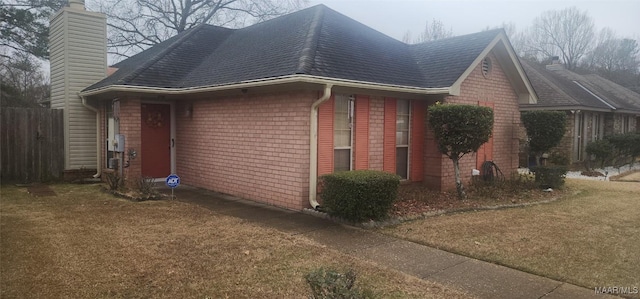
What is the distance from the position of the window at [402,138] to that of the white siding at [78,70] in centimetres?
897

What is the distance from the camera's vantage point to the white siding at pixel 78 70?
41.5 ft

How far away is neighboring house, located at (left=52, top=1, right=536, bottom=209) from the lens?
870cm

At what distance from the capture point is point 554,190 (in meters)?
11.6

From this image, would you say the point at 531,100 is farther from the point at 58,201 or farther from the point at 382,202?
the point at 58,201

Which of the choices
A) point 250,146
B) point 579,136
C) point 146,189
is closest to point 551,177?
point 250,146

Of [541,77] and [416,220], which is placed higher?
[541,77]

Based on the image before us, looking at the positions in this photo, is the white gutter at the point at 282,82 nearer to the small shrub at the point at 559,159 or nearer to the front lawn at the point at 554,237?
the front lawn at the point at 554,237

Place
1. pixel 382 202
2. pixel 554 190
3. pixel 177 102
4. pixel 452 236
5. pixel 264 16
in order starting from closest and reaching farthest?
1. pixel 452 236
2. pixel 382 202
3. pixel 554 190
4. pixel 177 102
5. pixel 264 16

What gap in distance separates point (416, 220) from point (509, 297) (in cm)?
342

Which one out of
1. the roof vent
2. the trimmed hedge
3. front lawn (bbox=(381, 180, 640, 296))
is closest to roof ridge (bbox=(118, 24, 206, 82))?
the trimmed hedge

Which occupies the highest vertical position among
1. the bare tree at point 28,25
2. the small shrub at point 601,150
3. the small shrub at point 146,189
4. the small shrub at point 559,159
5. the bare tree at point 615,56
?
the bare tree at point 615,56

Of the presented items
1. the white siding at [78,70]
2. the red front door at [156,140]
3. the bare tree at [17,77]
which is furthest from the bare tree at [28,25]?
the red front door at [156,140]

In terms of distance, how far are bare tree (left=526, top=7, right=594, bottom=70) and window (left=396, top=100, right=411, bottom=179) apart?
143 feet

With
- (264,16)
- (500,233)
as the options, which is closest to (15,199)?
(500,233)
